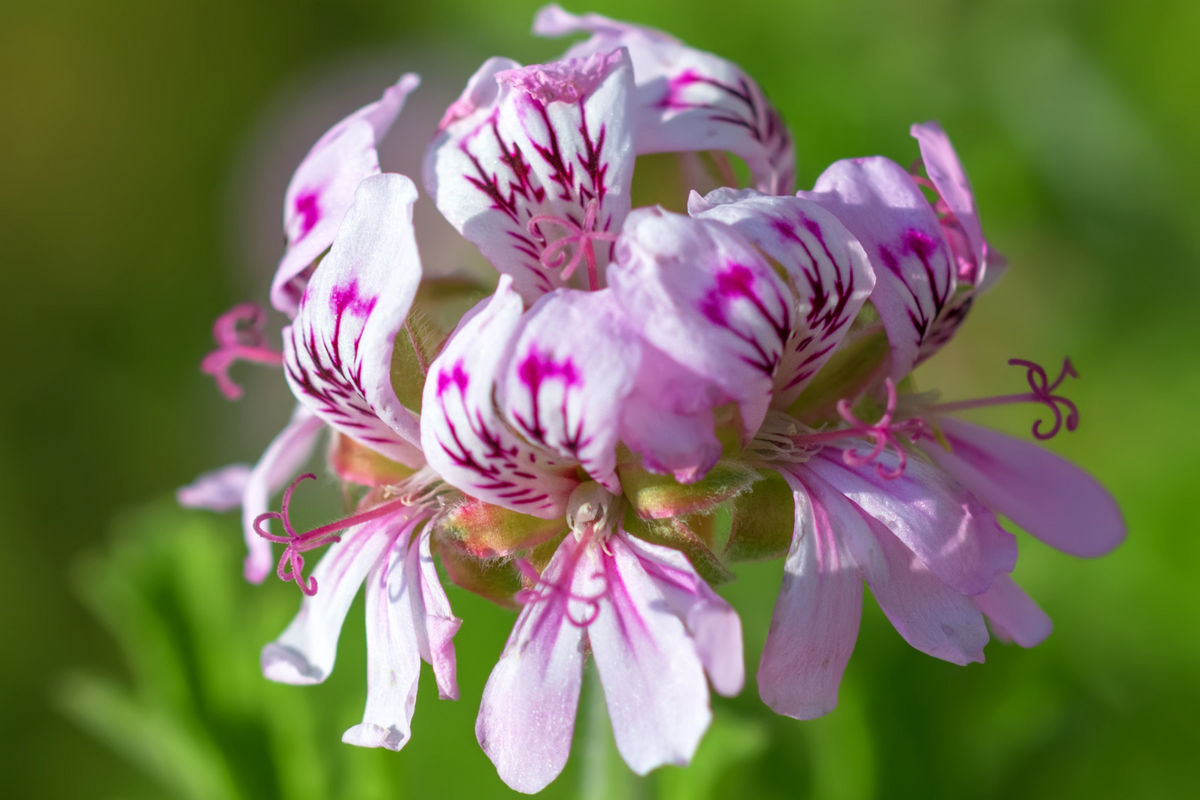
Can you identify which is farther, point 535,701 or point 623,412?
point 535,701

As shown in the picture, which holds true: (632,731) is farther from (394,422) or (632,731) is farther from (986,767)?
(986,767)

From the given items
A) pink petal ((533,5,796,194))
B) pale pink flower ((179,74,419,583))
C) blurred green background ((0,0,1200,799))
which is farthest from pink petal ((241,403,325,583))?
pink petal ((533,5,796,194))

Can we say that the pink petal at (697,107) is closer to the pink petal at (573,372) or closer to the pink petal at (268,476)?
the pink petal at (573,372)

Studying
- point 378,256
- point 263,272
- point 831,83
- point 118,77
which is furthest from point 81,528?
point 378,256

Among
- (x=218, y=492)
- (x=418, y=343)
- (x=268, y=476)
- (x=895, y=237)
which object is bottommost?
(x=218, y=492)

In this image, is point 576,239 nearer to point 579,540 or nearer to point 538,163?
point 538,163

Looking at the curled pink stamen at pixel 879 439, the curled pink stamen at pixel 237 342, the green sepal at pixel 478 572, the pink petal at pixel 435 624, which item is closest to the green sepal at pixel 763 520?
the curled pink stamen at pixel 879 439

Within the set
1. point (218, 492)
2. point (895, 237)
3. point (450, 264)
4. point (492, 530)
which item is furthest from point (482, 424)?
point (450, 264)
